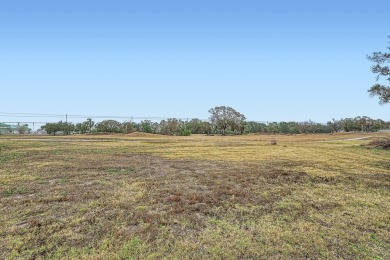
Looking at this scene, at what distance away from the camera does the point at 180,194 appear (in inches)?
232

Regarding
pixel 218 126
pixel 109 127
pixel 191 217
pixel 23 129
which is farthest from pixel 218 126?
pixel 191 217

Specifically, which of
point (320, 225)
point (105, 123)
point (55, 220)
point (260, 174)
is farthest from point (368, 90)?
point (105, 123)

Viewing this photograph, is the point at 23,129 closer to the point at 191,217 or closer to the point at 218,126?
the point at 218,126

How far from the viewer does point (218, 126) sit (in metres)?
57.3

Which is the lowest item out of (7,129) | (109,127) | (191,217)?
(191,217)

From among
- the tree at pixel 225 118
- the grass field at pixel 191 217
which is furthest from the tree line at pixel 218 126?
the grass field at pixel 191 217

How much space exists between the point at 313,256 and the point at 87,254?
2.80 meters

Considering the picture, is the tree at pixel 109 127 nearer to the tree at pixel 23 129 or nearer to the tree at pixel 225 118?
the tree at pixel 23 129

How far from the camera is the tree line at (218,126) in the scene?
157 feet

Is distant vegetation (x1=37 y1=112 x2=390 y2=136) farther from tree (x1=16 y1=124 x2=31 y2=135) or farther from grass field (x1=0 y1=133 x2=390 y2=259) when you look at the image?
grass field (x1=0 y1=133 x2=390 y2=259)

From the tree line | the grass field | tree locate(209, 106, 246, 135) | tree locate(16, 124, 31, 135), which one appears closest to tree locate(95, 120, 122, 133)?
the tree line

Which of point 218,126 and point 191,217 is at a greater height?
point 218,126

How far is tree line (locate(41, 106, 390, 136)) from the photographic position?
48.0 metres

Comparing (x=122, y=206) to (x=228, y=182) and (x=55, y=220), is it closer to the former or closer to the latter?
(x=55, y=220)
